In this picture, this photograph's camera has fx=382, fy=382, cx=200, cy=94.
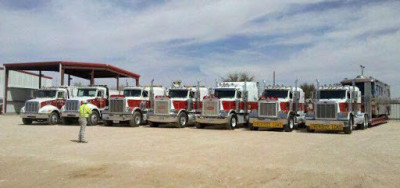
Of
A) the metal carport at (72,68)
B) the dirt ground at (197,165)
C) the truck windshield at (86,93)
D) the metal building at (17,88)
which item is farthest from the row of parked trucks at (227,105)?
the metal building at (17,88)

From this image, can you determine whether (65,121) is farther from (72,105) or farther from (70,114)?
(72,105)

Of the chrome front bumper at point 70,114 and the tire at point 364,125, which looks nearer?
the tire at point 364,125

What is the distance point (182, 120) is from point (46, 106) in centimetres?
930

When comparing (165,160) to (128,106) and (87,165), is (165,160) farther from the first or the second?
(128,106)

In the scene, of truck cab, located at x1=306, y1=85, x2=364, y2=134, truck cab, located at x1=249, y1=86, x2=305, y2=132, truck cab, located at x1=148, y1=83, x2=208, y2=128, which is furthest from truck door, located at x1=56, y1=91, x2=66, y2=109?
truck cab, located at x1=306, y1=85, x2=364, y2=134

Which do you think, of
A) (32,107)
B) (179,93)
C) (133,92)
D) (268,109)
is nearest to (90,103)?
(133,92)

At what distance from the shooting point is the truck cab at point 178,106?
2369 centimetres

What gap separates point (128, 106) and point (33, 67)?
64.5 ft

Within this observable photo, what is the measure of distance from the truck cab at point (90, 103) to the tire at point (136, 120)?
293 centimetres

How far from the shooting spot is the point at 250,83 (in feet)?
80.3

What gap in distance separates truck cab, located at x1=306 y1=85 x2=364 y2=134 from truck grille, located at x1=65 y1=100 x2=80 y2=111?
47.9ft

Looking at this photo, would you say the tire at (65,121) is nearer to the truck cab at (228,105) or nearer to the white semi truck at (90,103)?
the white semi truck at (90,103)

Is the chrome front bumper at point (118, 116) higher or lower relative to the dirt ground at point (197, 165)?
higher

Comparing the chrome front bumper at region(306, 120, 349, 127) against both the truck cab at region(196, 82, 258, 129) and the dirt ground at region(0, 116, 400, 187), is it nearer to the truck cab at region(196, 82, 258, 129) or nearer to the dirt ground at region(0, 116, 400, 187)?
the truck cab at region(196, 82, 258, 129)
